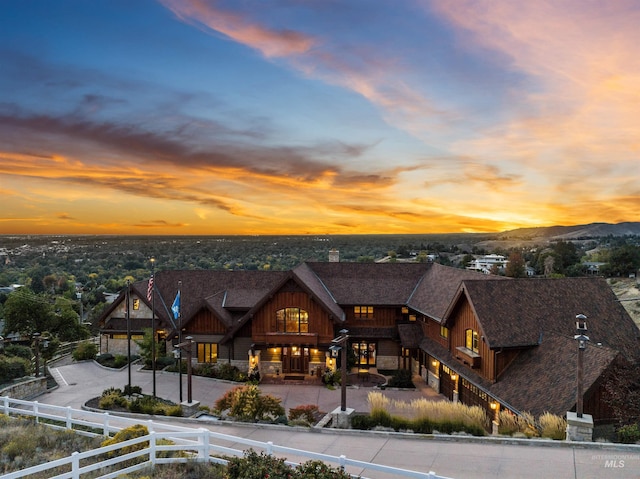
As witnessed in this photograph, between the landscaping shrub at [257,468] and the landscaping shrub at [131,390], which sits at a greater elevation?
the landscaping shrub at [257,468]

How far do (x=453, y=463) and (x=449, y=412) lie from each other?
4287mm

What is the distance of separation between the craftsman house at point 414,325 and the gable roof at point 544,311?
0.23 feet

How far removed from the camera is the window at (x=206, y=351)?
3397 cm

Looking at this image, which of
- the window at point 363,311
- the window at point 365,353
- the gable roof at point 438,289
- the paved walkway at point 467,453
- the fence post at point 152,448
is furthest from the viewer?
the window at point 363,311

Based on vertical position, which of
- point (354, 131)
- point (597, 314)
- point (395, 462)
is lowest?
point (395, 462)

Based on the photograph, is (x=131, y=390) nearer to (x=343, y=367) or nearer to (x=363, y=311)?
(x=343, y=367)

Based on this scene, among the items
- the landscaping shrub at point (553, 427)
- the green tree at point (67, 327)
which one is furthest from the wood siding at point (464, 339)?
the green tree at point (67, 327)

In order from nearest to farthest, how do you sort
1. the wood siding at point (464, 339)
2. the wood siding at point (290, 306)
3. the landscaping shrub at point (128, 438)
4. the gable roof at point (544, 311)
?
the landscaping shrub at point (128, 438) < the wood siding at point (464, 339) < the gable roof at point (544, 311) < the wood siding at point (290, 306)

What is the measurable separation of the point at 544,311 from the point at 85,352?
33781 mm

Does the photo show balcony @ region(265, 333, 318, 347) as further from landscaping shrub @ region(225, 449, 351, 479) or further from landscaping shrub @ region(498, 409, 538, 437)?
landscaping shrub @ region(225, 449, 351, 479)

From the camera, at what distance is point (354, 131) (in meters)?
43.1

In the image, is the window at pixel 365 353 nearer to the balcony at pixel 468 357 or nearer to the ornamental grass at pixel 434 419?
the balcony at pixel 468 357

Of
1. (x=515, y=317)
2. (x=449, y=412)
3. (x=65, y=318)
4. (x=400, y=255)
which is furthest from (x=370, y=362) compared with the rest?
(x=400, y=255)

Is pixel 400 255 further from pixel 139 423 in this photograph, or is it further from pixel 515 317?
pixel 139 423
